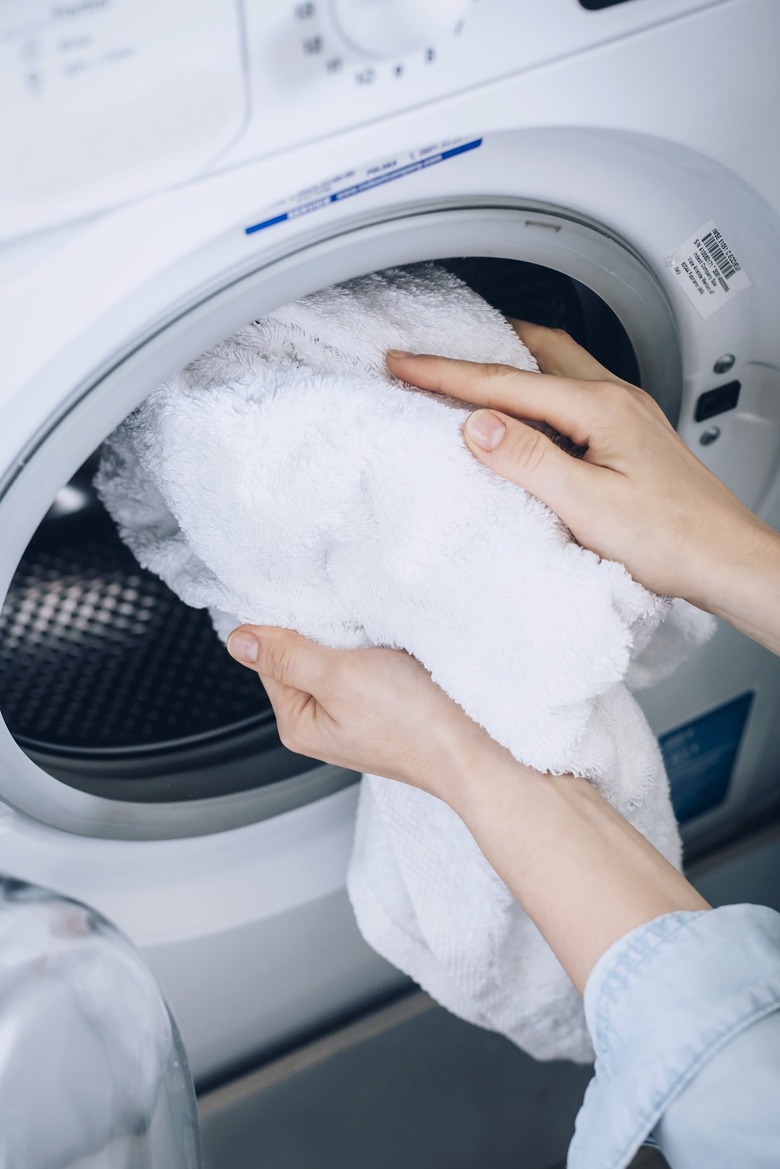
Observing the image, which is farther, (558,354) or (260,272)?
(558,354)

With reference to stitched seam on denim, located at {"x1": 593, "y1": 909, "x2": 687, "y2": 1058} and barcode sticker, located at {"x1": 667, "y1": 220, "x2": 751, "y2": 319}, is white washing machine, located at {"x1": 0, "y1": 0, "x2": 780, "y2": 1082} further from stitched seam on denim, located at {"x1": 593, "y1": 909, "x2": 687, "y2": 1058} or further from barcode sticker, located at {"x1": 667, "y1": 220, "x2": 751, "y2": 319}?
stitched seam on denim, located at {"x1": 593, "y1": 909, "x2": 687, "y2": 1058}

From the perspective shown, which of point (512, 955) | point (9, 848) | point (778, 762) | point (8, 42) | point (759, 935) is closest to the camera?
point (8, 42)

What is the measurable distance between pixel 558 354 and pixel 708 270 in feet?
0.29

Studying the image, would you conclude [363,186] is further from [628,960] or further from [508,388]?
[628,960]

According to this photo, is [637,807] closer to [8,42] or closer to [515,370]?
[515,370]

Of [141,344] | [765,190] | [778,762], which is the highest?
[765,190]

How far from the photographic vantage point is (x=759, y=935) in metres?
0.41

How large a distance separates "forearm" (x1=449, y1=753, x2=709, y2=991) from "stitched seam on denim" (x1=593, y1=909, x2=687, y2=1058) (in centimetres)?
2

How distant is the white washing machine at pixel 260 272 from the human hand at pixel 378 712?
0.12m

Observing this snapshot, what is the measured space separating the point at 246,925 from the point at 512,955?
17 cm

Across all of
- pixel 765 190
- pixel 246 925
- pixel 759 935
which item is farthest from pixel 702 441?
pixel 246 925

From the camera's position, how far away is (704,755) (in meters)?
Answer: 0.82

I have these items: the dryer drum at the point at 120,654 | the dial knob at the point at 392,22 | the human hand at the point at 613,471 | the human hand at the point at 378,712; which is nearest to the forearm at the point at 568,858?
the human hand at the point at 378,712

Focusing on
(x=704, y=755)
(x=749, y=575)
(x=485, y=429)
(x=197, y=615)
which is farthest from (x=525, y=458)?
(x=704, y=755)
